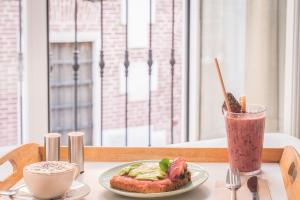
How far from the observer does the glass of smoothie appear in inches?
58.1

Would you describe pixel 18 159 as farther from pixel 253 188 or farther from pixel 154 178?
pixel 253 188

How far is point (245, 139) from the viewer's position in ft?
4.86

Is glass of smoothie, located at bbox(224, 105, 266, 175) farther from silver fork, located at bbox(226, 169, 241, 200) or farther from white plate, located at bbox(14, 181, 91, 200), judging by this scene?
white plate, located at bbox(14, 181, 91, 200)

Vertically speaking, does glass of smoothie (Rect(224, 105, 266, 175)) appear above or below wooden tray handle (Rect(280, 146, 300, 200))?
above

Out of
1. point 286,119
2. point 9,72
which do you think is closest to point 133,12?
point 9,72

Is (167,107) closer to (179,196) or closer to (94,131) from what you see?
(94,131)

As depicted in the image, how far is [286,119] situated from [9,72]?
2.28 meters

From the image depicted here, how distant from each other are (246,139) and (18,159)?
0.62 metres

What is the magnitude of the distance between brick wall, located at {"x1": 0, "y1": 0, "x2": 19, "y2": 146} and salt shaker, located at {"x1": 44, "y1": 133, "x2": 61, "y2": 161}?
8.69 ft

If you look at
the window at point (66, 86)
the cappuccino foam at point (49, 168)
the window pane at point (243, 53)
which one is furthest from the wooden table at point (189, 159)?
the window at point (66, 86)

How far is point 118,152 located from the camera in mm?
1686

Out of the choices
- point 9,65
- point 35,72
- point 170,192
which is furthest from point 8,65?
point 170,192

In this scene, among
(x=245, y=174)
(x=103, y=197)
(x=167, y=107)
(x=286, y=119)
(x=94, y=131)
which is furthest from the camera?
(x=167, y=107)

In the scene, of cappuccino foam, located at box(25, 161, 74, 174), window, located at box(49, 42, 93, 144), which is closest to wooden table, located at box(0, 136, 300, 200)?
cappuccino foam, located at box(25, 161, 74, 174)
